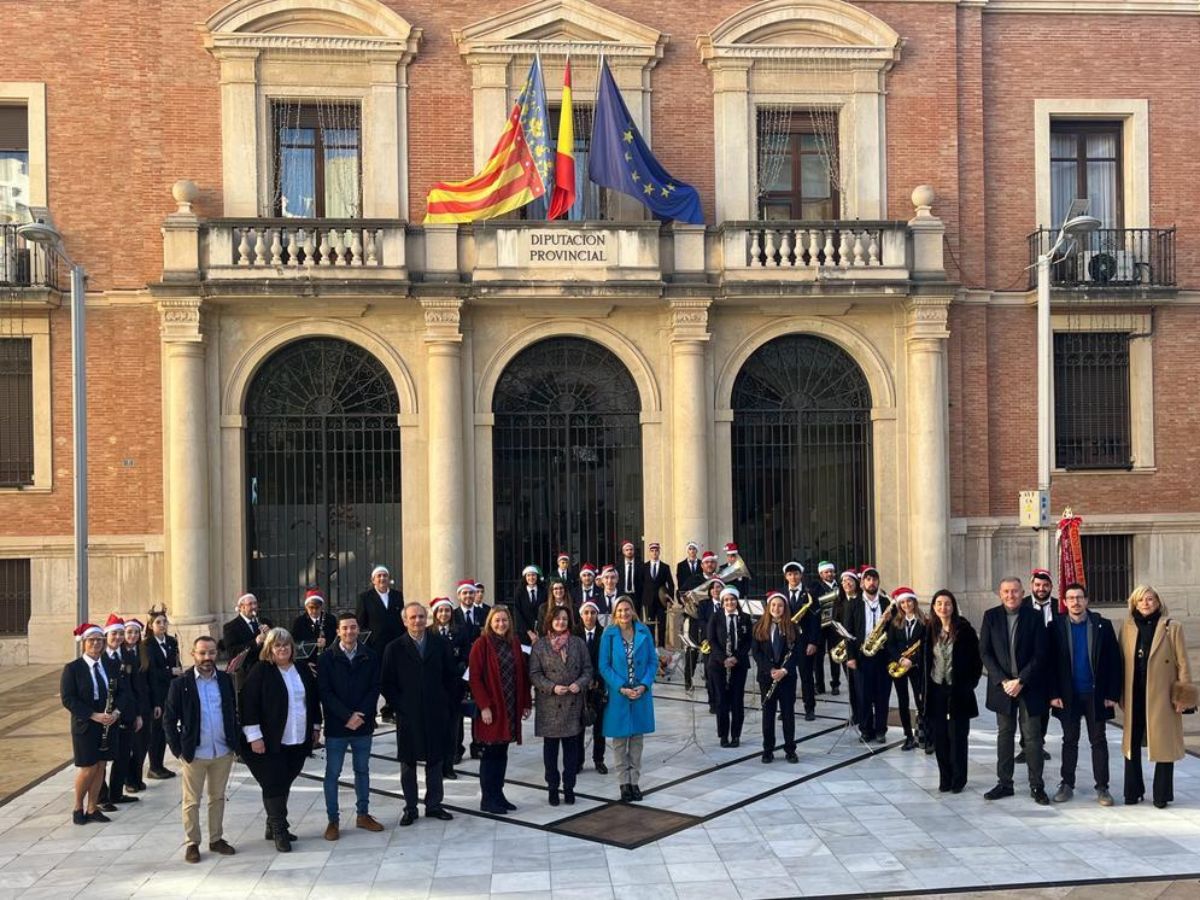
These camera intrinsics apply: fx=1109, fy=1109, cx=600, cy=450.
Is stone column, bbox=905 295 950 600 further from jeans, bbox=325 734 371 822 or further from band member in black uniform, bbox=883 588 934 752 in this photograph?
jeans, bbox=325 734 371 822

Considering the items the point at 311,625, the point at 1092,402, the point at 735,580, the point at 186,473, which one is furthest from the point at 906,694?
the point at 186,473

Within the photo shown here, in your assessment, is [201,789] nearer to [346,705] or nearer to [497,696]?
[346,705]

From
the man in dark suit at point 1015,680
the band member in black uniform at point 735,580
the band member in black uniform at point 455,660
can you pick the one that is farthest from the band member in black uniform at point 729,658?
the man in dark suit at point 1015,680

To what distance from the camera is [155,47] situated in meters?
18.4

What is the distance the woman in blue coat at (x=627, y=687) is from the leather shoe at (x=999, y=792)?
2.97 metres

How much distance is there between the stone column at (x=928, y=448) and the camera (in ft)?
61.3

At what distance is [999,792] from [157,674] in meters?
7.64

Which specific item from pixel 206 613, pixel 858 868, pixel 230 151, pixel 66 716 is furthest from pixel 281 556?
pixel 858 868

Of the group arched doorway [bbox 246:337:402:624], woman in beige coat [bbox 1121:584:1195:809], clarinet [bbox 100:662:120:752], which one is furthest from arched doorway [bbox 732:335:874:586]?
clarinet [bbox 100:662:120:752]

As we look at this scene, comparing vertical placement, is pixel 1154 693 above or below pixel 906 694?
above

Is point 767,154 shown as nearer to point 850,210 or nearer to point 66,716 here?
point 850,210

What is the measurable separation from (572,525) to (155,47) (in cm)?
1058

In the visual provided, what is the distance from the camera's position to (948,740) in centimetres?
991

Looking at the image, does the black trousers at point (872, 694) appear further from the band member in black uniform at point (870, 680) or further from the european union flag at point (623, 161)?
the european union flag at point (623, 161)
